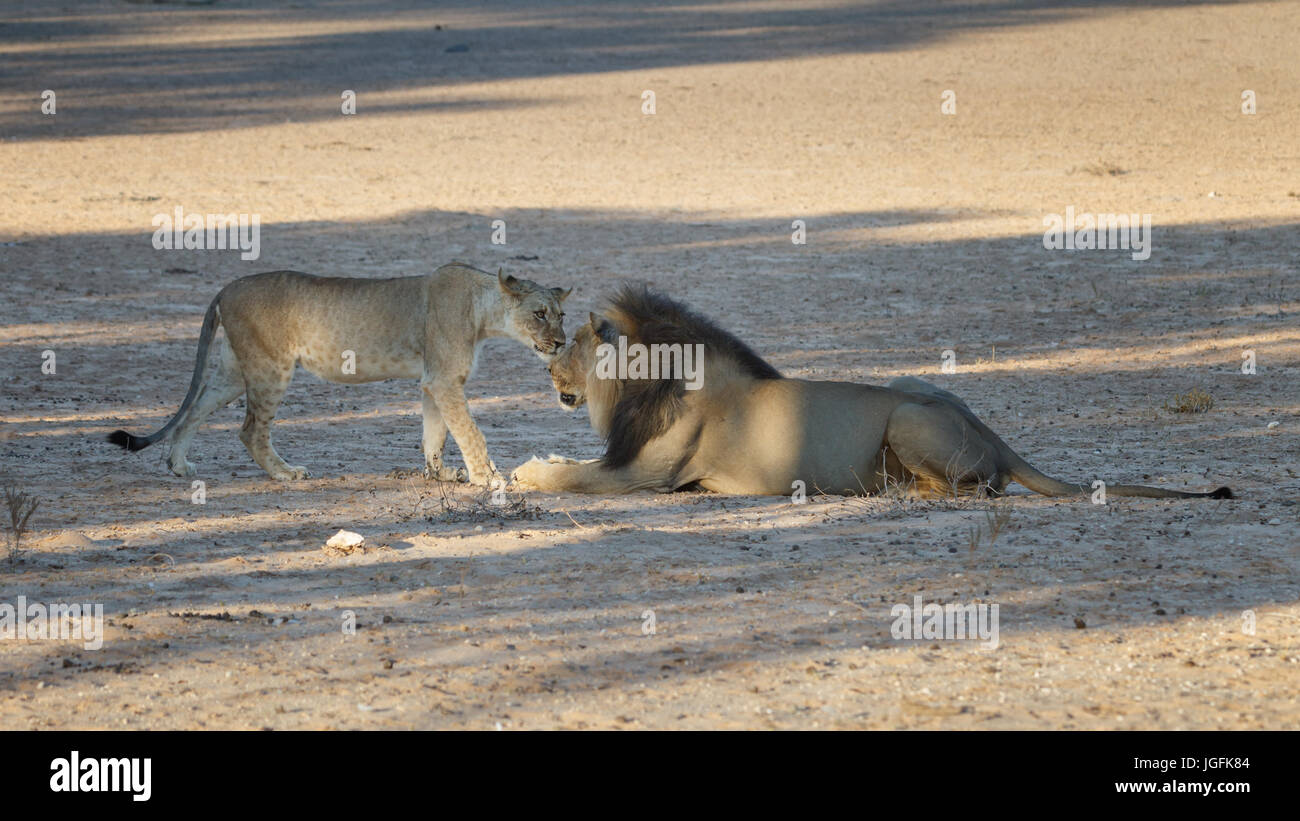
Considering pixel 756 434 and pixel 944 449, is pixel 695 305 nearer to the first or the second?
pixel 756 434

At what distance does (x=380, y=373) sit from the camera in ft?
30.0

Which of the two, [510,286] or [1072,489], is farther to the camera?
[510,286]

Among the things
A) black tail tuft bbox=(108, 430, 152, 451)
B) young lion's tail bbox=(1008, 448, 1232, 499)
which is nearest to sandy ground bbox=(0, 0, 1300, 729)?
young lion's tail bbox=(1008, 448, 1232, 499)

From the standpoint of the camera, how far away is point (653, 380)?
8.73 metres

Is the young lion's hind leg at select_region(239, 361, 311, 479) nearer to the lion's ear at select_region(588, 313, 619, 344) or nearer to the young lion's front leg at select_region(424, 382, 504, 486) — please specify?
the young lion's front leg at select_region(424, 382, 504, 486)

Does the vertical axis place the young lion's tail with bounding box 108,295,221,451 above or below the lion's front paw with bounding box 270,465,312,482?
above

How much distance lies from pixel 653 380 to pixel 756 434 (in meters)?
0.67

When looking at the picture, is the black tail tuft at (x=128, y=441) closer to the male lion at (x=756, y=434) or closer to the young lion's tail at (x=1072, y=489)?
the male lion at (x=756, y=434)

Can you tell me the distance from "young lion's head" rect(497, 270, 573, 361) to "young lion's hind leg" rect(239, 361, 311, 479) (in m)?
1.35

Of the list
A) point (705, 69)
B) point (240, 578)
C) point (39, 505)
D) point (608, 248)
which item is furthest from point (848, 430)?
point (705, 69)

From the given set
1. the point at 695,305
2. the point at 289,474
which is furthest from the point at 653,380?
the point at 695,305

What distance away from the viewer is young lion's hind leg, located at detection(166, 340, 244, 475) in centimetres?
906

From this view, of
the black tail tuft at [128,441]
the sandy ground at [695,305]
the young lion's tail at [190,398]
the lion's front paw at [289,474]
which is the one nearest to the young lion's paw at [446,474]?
the sandy ground at [695,305]
